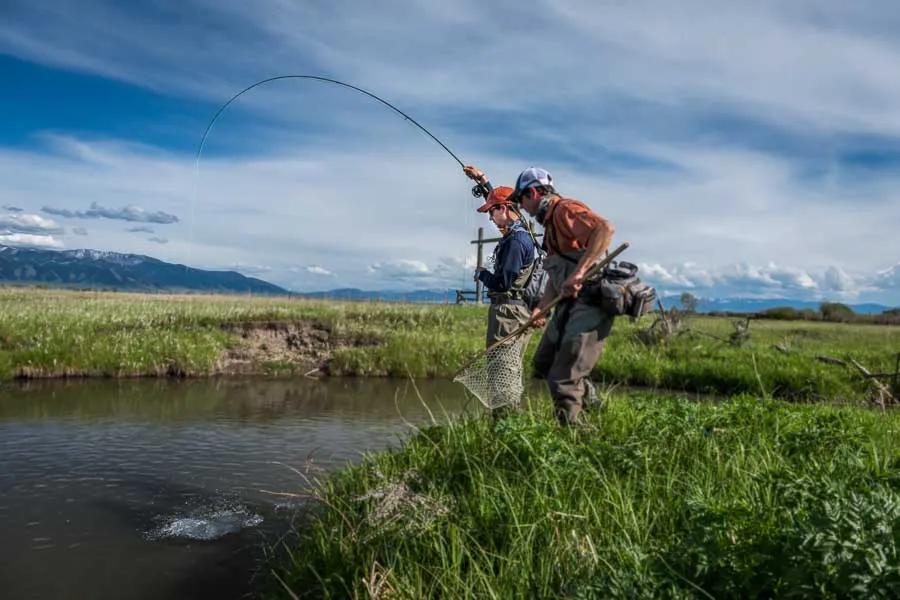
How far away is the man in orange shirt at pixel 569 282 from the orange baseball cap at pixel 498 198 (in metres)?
1.18

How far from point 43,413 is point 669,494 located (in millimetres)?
10268

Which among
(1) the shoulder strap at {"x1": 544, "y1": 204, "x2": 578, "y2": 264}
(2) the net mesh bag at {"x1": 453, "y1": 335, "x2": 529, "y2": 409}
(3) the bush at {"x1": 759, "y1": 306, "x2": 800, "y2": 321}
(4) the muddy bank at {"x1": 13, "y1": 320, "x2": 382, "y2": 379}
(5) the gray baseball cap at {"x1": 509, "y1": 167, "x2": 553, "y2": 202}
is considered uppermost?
(5) the gray baseball cap at {"x1": 509, "y1": 167, "x2": 553, "y2": 202}

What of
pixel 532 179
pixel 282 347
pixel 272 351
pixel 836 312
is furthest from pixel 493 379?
pixel 836 312

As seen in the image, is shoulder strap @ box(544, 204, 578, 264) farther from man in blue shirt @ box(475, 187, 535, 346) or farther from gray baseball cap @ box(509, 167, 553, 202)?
man in blue shirt @ box(475, 187, 535, 346)

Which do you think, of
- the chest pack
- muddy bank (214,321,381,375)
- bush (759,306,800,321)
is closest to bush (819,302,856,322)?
bush (759,306,800,321)

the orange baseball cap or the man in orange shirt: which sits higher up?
the orange baseball cap

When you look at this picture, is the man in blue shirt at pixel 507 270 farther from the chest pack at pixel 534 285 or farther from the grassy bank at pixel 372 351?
the grassy bank at pixel 372 351

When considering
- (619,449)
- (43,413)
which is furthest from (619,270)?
(43,413)

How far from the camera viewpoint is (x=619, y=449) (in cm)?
493

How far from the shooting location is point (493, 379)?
21.1 feet

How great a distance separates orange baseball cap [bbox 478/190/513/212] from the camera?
7.60 m

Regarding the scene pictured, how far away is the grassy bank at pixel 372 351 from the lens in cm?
1459

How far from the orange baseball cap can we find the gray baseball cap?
1.23 m

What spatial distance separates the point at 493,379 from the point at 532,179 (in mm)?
1887
